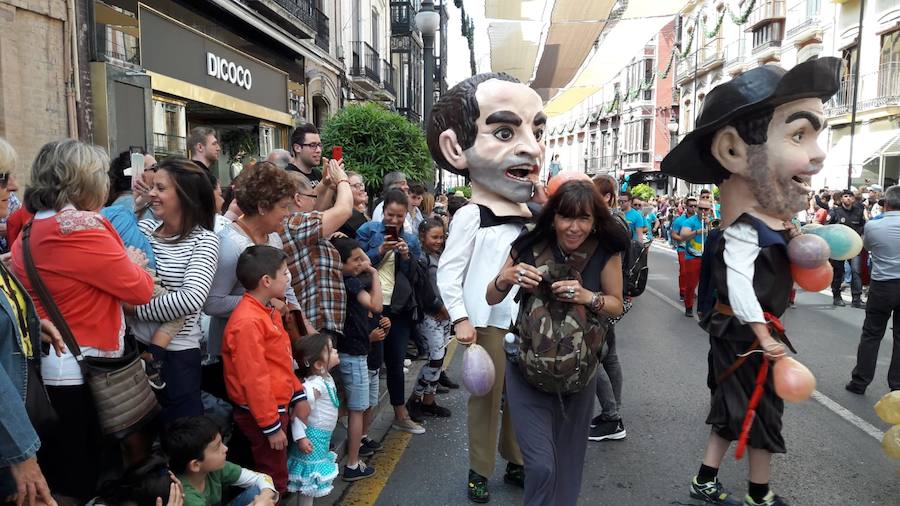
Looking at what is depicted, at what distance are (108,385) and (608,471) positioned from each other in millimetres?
2859

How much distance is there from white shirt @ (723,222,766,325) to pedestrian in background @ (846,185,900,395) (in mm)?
2850

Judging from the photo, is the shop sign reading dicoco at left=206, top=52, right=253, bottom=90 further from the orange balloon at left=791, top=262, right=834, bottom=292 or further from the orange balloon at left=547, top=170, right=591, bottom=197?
the orange balloon at left=791, top=262, right=834, bottom=292

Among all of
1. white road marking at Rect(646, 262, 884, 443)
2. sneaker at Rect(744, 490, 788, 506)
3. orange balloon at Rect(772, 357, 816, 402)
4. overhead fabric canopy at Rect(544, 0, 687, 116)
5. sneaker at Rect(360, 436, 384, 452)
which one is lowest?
white road marking at Rect(646, 262, 884, 443)

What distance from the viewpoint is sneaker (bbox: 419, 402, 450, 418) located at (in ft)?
15.8

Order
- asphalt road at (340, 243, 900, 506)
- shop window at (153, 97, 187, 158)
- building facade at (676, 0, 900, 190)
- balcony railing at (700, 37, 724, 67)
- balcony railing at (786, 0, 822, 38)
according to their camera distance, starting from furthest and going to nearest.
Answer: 1. balcony railing at (700, 37, 724, 67)
2. balcony railing at (786, 0, 822, 38)
3. building facade at (676, 0, 900, 190)
4. shop window at (153, 97, 187, 158)
5. asphalt road at (340, 243, 900, 506)

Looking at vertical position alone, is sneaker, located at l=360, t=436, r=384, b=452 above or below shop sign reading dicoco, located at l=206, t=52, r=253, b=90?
below

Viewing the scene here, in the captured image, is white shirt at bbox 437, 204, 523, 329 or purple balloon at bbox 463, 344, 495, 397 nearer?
purple balloon at bbox 463, 344, 495, 397

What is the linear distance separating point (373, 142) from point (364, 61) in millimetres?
14648

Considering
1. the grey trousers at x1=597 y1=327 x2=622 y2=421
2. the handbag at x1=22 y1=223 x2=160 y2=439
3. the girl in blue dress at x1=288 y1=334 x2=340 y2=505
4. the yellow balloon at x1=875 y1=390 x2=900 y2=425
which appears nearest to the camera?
the handbag at x1=22 y1=223 x2=160 y2=439

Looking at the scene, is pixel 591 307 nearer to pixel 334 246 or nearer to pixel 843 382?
pixel 334 246

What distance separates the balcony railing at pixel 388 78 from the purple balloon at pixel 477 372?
21.5m

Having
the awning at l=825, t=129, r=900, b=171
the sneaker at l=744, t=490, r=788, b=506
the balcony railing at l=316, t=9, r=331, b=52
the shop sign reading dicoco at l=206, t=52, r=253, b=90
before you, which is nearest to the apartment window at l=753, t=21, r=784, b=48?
the awning at l=825, t=129, r=900, b=171

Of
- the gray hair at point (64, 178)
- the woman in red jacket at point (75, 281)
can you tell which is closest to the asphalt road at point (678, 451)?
the woman in red jacket at point (75, 281)

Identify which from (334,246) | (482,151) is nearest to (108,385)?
(334,246)
